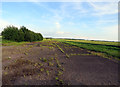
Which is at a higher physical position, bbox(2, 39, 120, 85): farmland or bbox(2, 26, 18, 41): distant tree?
bbox(2, 26, 18, 41): distant tree

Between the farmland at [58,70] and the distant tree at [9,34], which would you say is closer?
the farmland at [58,70]

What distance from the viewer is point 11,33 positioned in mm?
34188

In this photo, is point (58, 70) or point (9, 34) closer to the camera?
point (58, 70)

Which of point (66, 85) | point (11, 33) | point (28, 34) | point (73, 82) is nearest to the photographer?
point (66, 85)

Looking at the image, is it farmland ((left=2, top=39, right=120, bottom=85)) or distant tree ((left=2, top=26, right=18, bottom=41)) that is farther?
distant tree ((left=2, top=26, right=18, bottom=41))

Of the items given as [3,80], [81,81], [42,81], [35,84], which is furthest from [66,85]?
[3,80]

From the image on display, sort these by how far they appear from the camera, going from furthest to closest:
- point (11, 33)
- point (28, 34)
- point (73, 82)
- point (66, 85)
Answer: point (28, 34), point (11, 33), point (73, 82), point (66, 85)

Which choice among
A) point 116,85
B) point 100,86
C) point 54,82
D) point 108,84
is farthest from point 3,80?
point 116,85

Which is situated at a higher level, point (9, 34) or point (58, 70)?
point (9, 34)

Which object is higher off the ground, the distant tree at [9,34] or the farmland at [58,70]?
the distant tree at [9,34]

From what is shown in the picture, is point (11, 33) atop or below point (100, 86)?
atop

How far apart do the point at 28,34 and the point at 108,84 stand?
42336mm

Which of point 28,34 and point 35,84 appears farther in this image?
point 28,34

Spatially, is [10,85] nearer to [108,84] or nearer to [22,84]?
[22,84]
